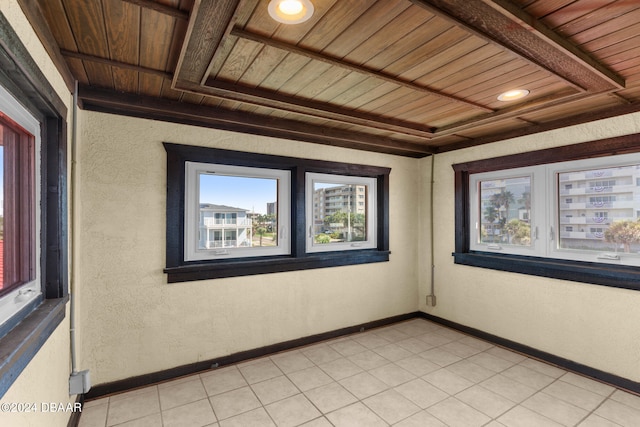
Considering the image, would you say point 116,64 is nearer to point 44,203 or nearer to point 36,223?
point 44,203

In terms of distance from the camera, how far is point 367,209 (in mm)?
3826

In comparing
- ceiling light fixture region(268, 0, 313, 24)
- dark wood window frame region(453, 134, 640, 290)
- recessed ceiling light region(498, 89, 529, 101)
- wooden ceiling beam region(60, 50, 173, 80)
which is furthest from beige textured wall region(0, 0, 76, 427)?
dark wood window frame region(453, 134, 640, 290)

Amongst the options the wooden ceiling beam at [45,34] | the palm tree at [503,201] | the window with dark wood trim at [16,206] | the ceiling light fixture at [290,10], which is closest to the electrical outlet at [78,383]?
the window with dark wood trim at [16,206]

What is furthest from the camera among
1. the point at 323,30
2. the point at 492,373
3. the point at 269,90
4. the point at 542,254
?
the point at 542,254

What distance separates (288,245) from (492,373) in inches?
83.3

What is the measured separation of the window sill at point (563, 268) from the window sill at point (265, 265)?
3.50ft

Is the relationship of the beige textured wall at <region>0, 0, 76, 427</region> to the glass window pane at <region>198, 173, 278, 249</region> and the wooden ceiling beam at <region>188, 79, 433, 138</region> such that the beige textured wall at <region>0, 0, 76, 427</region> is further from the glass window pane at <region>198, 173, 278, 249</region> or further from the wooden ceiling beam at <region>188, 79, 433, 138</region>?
the glass window pane at <region>198, 173, 278, 249</region>

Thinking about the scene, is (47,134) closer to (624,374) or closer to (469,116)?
(469,116)

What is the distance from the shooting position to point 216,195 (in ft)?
9.33

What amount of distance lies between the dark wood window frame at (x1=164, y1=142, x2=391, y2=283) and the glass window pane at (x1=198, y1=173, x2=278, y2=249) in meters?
0.15

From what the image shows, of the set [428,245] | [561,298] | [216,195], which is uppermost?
[216,195]

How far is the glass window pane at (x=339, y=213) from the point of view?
345 centimetres

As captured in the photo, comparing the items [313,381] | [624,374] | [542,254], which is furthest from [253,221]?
[624,374]

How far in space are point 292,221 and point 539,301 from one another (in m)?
2.44
